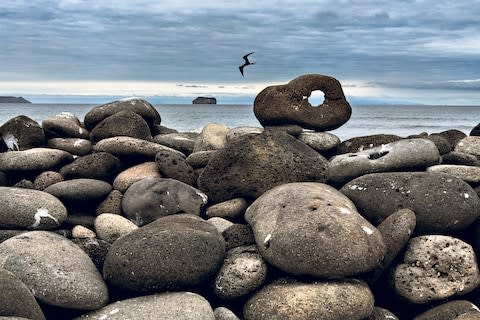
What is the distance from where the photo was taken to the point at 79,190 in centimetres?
1064

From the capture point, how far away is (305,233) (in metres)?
8.09

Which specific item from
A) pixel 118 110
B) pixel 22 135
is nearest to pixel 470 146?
pixel 118 110

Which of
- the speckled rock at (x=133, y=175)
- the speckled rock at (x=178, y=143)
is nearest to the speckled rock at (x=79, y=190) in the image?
the speckled rock at (x=133, y=175)

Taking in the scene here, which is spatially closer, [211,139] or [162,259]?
[162,259]

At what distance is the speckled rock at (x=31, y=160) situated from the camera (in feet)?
38.9

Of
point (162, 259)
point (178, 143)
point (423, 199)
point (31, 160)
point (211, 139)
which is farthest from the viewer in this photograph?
point (178, 143)

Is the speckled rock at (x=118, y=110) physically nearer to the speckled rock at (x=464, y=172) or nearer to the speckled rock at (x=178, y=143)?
the speckled rock at (x=178, y=143)

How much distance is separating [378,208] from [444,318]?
6.49 feet

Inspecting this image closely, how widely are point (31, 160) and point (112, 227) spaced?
3.04 m

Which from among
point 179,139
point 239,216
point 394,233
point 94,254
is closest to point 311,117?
point 179,139

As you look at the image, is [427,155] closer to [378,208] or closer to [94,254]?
[378,208]

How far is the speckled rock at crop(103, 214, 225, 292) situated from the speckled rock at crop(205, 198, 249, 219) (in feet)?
6.61

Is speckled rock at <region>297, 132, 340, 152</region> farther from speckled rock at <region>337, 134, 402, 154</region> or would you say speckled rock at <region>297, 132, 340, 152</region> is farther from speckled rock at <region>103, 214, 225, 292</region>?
speckled rock at <region>103, 214, 225, 292</region>

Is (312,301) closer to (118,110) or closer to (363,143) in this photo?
(363,143)
